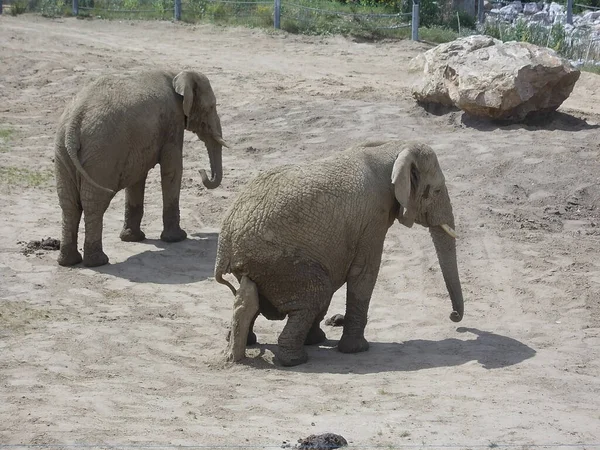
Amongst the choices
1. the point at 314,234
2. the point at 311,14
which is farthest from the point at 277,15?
the point at 314,234

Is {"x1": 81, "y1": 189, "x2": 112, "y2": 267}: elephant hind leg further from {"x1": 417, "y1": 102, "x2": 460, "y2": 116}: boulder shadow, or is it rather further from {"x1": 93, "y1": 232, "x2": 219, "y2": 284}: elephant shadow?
{"x1": 417, "y1": 102, "x2": 460, "y2": 116}: boulder shadow

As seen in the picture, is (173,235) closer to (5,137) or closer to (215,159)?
(215,159)

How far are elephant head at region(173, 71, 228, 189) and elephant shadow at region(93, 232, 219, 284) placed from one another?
0.73m

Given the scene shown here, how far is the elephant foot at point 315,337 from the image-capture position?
9.57 m

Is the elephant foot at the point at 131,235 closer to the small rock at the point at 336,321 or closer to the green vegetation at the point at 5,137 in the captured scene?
the small rock at the point at 336,321

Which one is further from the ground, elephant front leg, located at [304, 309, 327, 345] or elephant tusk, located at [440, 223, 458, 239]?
elephant tusk, located at [440, 223, 458, 239]

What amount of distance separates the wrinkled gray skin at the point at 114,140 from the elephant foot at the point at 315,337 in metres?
3.41

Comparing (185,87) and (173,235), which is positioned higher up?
(185,87)

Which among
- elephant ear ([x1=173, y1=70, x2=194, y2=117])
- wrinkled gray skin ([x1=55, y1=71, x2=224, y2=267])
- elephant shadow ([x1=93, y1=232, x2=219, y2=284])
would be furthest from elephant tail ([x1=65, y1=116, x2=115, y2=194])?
elephant ear ([x1=173, y1=70, x2=194, y2=117])

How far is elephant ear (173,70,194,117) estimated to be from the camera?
12.7 metres

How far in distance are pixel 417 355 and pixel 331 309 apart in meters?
1.80

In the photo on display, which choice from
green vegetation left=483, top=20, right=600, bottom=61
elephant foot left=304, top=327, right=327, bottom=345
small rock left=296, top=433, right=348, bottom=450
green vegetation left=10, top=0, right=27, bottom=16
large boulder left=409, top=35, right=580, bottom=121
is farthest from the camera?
green vegetation left=10, top=0, right=27, bottom=16

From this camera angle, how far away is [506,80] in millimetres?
14773

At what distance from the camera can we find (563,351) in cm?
919
